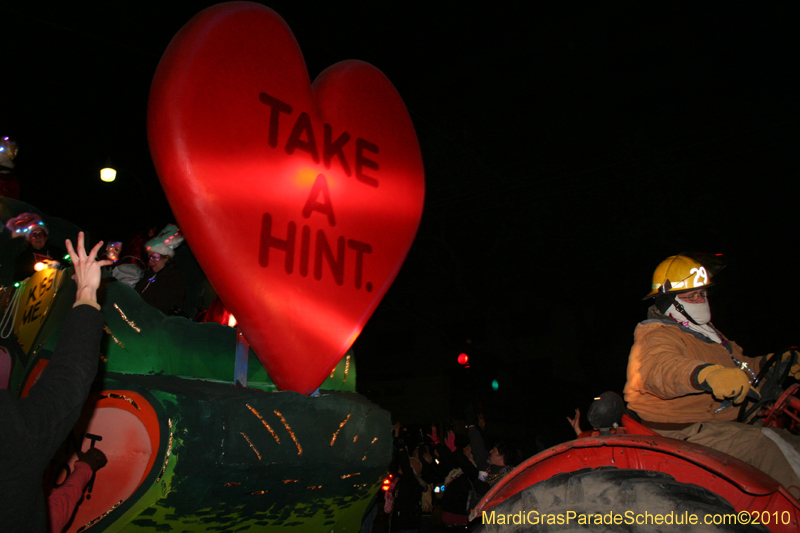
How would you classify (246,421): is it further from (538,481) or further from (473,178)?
(473,178)

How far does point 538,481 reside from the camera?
7.64 feet

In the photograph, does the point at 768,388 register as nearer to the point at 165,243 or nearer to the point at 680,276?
the point at 680,276

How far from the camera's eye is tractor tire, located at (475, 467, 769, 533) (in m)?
1.83

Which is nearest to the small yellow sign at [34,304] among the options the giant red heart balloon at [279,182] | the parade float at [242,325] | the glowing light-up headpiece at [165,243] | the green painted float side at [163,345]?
the parade float at [242,325]

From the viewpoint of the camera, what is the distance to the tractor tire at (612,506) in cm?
183

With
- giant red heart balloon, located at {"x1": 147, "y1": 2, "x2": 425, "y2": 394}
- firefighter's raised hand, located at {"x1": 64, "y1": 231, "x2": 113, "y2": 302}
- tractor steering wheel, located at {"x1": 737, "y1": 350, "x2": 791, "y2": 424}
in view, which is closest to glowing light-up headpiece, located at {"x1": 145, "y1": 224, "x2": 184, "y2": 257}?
giant red heart balloon, located at {"x1": 147, "y1": 2, "x2": 425, "y2": 394}

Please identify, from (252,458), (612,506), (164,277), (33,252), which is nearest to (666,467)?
(612,506)

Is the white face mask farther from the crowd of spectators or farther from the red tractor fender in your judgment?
the crowd of spectators

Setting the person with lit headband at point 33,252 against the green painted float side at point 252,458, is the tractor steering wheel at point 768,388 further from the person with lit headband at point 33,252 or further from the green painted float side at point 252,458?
the person with lit headband at point 33,252

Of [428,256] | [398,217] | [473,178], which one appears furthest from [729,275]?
[398,217]

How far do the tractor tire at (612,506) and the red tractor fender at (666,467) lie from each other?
0.09 metres

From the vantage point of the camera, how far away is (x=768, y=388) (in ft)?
8.75

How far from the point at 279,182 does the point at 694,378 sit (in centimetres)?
198

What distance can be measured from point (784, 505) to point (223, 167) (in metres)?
2.43
